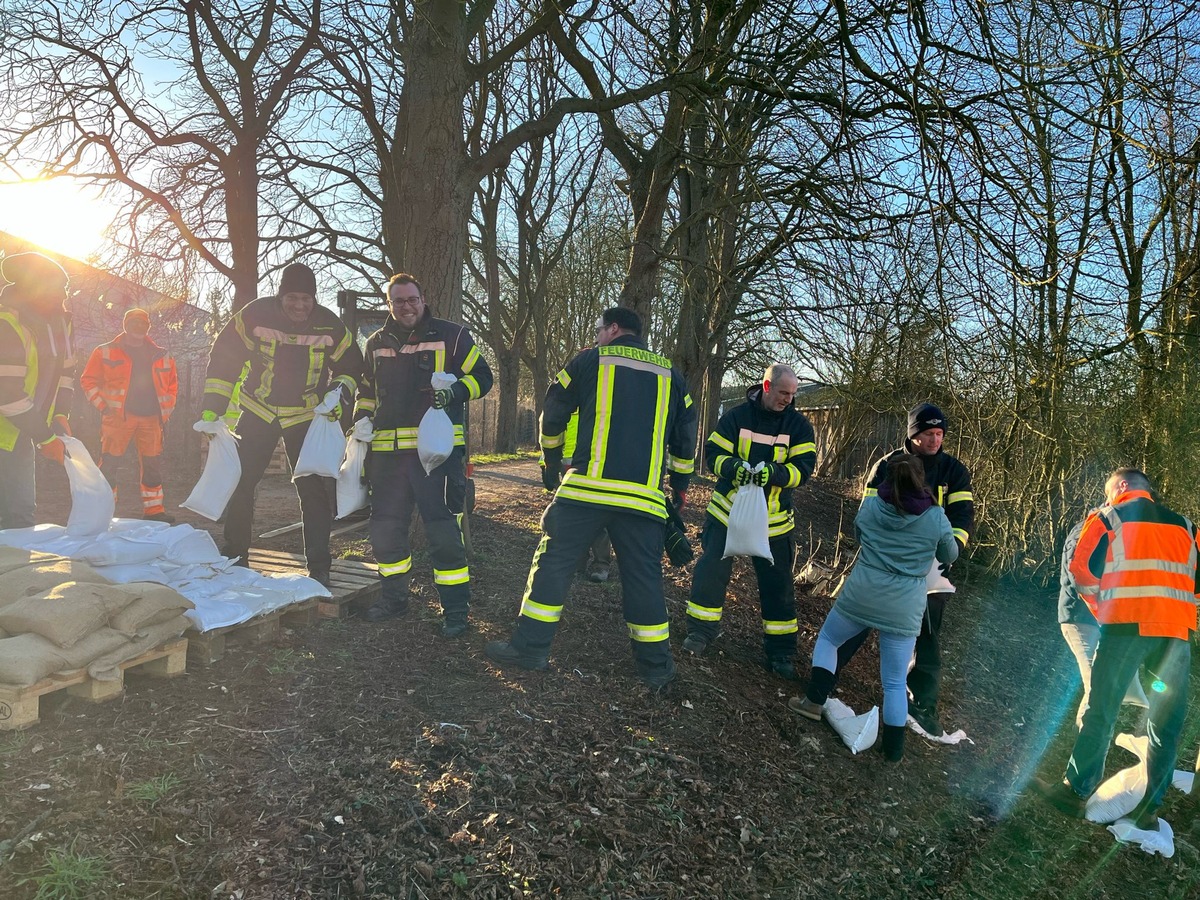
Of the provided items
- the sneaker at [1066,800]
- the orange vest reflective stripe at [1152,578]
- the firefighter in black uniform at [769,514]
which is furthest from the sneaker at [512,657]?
the orange vest reflective stripe at [1152,578]

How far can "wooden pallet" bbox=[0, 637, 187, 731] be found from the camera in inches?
103

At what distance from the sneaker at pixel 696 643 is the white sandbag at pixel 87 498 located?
11.2 feet

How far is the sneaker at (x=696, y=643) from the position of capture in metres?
4.49

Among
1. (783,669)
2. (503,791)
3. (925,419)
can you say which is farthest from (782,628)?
(503,791)

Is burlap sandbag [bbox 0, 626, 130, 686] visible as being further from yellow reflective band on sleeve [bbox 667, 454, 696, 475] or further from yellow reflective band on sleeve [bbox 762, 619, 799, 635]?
yellow reflective band on sleeve [bbox 762, 619, 799, 635]

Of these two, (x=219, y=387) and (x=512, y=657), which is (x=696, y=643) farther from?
(x=219, y=387)

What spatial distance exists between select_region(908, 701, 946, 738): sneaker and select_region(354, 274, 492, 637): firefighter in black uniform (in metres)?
2.78

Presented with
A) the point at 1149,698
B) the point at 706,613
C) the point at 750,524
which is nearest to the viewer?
the point at 1149,698

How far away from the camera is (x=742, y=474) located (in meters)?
4.36

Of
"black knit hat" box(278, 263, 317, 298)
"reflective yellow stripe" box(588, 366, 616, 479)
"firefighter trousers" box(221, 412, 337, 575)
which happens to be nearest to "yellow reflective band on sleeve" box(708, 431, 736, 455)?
"reflective yellow stripe" box(588, 366, 616, 479)

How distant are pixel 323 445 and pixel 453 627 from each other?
1355mm

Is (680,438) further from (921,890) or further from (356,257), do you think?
(356,257)

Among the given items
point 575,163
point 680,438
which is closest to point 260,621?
point 680,438

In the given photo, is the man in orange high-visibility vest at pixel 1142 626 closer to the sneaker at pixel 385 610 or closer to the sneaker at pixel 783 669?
the sneaker at pixel 783 669
